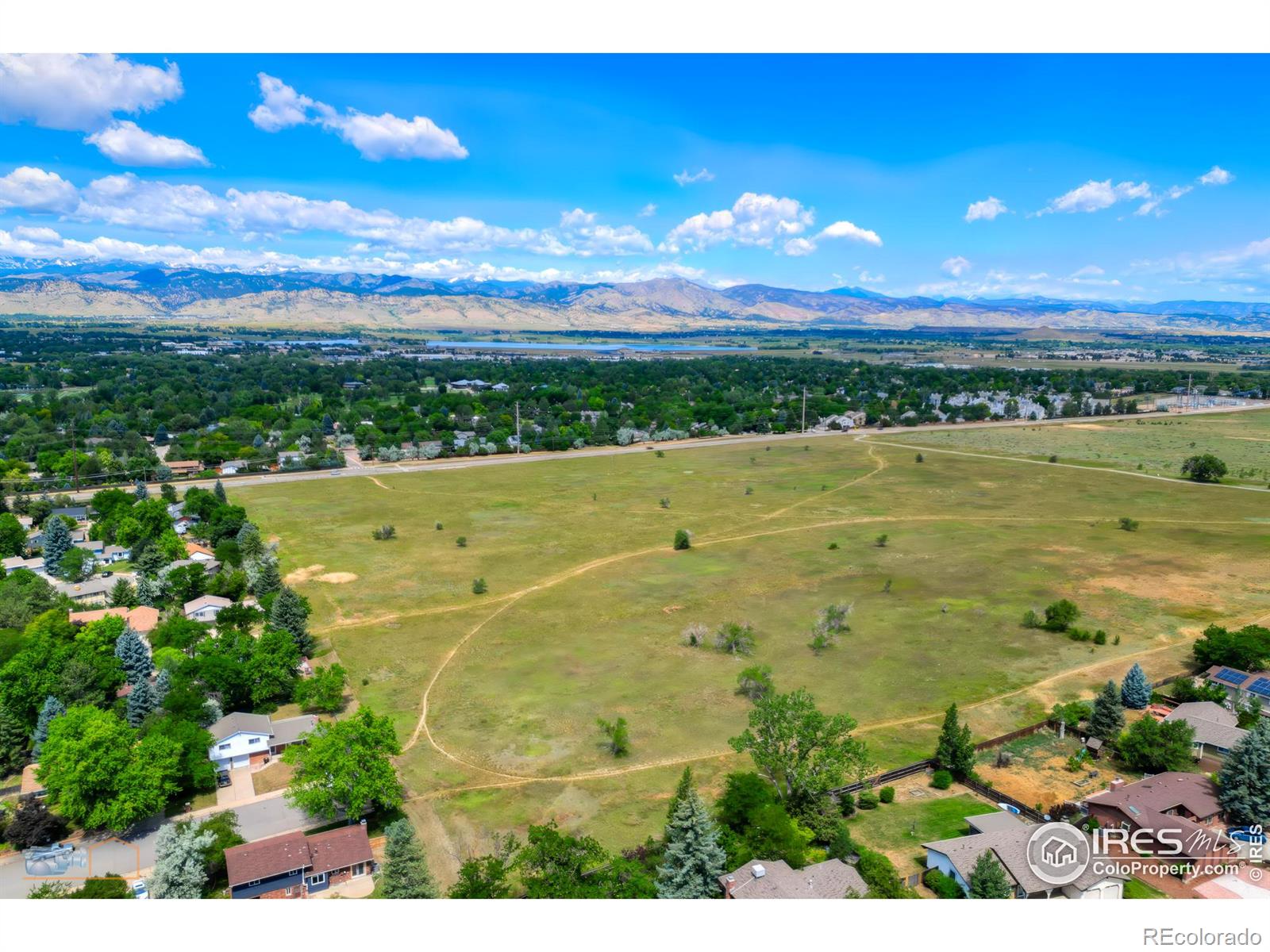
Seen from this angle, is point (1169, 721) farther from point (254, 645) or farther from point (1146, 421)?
point (1146, 421)

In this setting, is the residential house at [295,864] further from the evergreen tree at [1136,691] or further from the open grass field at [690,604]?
the evergreen tree at [1136,691]

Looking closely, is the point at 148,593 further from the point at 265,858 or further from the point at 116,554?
the point at 265,858

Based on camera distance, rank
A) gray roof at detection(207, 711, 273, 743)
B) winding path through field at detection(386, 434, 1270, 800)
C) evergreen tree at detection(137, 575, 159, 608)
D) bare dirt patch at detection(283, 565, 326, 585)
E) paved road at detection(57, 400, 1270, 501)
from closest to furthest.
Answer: winding path through field at detection(386, 434, 1270, 800)
gray roof at detection(207, 711, 273, 743)
evergreen tree at detection(137, 575, 159, 608)
bare dirt patch at detection(283, 565, 326, 585)
paved road at detection(57, 400, 1270, 501)

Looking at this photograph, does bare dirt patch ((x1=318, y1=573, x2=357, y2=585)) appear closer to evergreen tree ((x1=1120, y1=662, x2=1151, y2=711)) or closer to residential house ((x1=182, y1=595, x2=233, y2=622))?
residential house ((x1=182, y1=595, x2=233, y2=622))

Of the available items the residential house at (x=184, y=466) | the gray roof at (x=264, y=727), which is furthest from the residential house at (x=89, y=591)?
the residential house at (x=184, y=466)

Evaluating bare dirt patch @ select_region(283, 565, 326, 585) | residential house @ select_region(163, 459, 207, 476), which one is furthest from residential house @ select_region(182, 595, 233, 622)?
residential house @ select_region(163, 459, 207, 476)

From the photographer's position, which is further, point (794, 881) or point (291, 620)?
point (291, 620)

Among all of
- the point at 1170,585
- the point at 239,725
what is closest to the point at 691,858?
the point at 239,725
